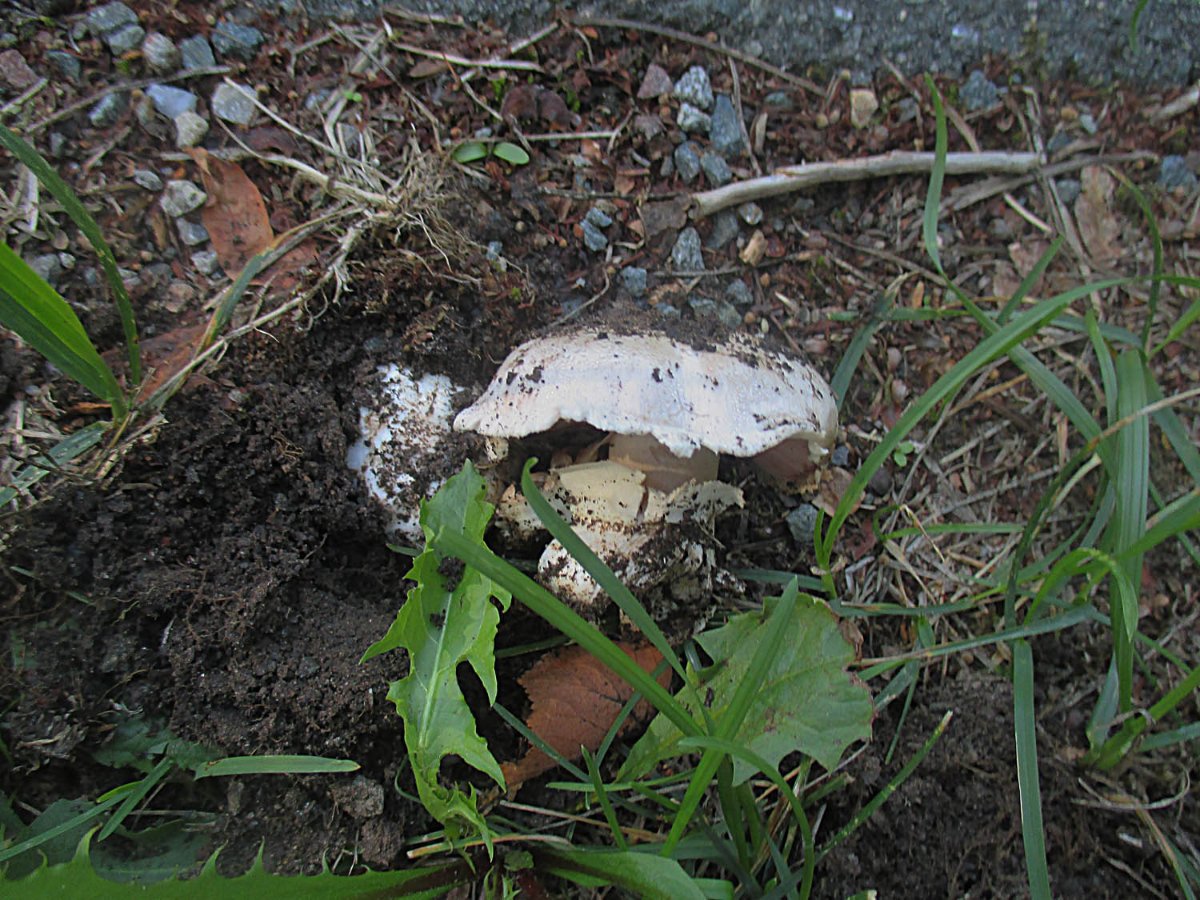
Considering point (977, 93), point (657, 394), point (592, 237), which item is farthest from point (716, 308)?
point (977, 93)

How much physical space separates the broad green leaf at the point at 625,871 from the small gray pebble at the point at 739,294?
4.36 feet

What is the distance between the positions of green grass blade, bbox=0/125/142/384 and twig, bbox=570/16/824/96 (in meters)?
1.30

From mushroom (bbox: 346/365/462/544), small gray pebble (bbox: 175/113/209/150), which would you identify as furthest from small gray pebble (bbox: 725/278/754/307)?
small gray pebble (bbox: 175/113/209/150)

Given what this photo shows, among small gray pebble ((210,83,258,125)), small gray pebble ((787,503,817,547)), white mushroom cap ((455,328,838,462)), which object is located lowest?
small gray pebble ((787,503,817,547))

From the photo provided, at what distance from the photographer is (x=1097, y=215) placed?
7.11 ft

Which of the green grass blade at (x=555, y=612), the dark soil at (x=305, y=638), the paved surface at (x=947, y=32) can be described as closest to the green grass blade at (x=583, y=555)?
the green grass blade at (x=555, y=612)

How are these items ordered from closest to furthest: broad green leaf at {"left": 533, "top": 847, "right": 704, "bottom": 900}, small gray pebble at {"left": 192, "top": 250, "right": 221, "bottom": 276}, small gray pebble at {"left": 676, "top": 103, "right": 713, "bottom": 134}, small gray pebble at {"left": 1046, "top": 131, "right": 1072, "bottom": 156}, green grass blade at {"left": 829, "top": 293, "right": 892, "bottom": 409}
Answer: broad green leaf at {"left": 533, "top": 847, "right": 704, "bottom": 900}
small gray pebble at {"left": 192, "top": 250, "right": 221, "bottom": 276}
green grass blade at {"left": 829, "top": 293, "right": 892, "bottom": 409}
small gray pebble at {"left": 676, "top": 103, "right": 713, "bottom": 134}
small gray pebble at {"left": 1046, "top": 131, "right": 1072, "bottom": 156}

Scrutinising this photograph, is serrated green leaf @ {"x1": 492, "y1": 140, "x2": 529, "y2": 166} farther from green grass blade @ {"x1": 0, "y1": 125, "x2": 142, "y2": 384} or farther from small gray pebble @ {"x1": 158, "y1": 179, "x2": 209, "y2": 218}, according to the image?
green grass blade @ {"x1": 0, "y1": 125, "x2": 142, "y2": 384}

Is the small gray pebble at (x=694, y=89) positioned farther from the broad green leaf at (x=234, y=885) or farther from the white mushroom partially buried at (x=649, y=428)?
the broad green leaf at (x=234, y=885)

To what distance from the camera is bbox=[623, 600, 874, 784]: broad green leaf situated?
149 cm

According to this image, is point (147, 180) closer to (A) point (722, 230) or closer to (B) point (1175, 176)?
(A) point (722, 230)

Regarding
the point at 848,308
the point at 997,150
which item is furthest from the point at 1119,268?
the point at 848,308

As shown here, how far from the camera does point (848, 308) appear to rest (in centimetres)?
209

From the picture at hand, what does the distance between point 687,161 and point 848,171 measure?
1.42 feet
